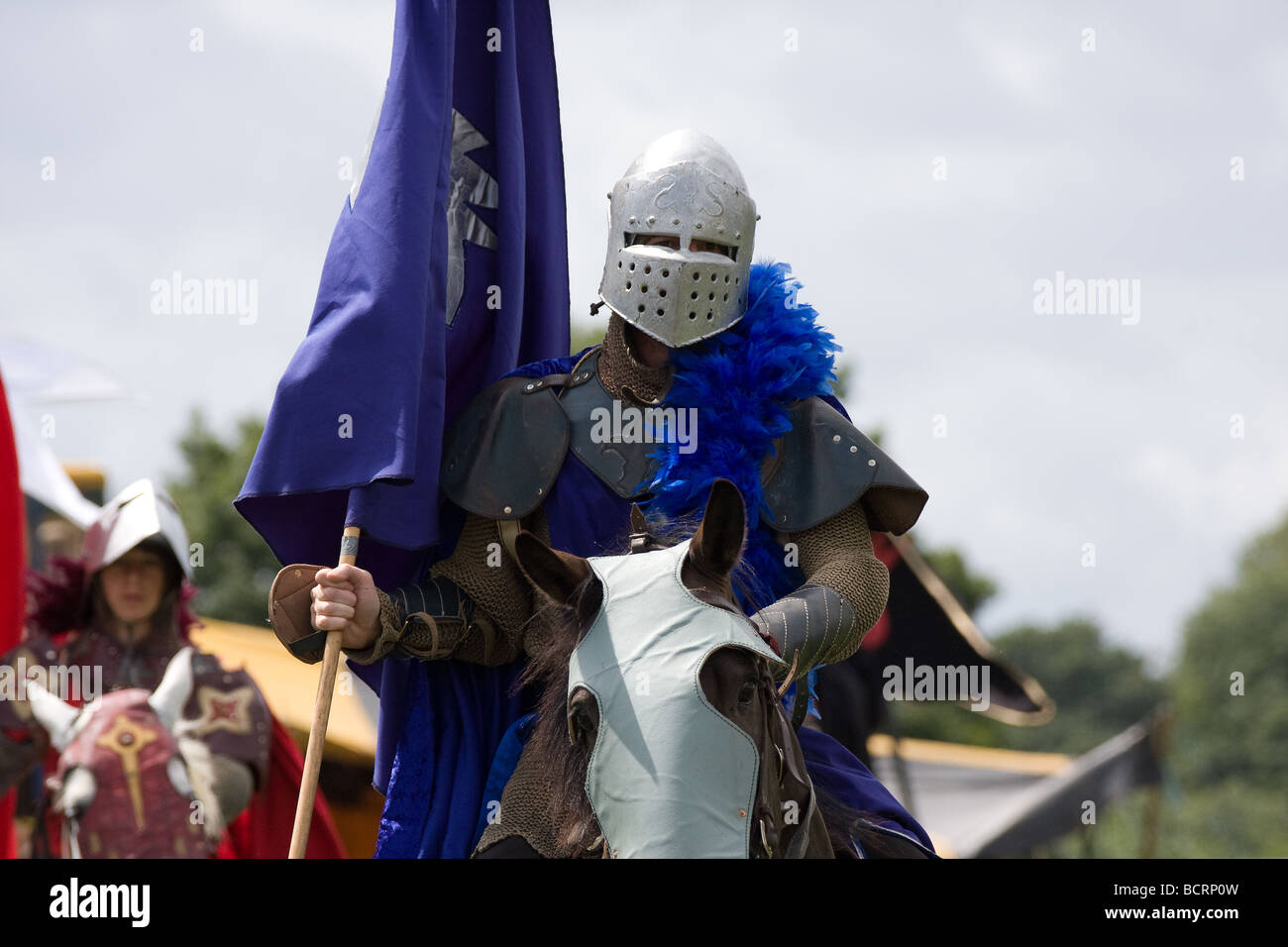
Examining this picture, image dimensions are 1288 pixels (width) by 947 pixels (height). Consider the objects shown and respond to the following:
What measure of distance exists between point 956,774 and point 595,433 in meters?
14.8

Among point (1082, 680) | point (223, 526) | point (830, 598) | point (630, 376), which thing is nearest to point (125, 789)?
point (630, 376)

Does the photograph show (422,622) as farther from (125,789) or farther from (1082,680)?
(1082,680)

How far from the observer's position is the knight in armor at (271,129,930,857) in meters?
4.51

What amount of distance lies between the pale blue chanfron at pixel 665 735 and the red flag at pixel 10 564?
4.47 m

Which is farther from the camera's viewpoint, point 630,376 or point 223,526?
point 223,526

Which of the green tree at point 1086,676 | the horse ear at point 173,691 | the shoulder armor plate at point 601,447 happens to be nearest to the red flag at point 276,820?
the horse ear at point 173,691

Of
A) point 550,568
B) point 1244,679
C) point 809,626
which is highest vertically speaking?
point 550,568

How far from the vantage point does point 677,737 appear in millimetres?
3273

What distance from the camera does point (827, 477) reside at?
4.58 meters

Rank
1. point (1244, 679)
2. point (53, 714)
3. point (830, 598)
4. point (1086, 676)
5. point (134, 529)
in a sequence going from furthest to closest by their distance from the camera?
point (1086, 676), point (1244, 679), point (134, 529), point (53, 714), point (830, 598)

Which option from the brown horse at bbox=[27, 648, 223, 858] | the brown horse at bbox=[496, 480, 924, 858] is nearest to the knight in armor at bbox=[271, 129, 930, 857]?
the brown horse at bbox=[496, 480, 924, 858]

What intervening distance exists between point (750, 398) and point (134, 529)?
15.3 feet

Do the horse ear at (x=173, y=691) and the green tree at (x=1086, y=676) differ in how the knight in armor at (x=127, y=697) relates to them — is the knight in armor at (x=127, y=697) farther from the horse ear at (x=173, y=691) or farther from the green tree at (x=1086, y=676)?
the green tree at (x=1086, y=676)
